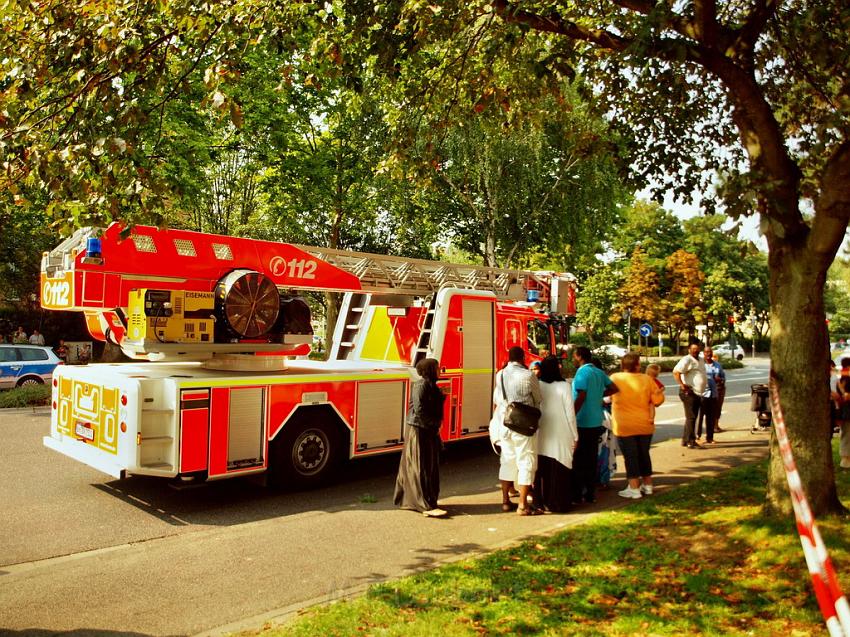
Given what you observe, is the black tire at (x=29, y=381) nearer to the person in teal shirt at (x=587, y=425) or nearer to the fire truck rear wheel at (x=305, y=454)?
the fire truck rear wheel at (x=305, y=454)

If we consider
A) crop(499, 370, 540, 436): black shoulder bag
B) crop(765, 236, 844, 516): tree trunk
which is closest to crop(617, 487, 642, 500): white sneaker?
crop(499, 370, 540, 436): black shoulder bag

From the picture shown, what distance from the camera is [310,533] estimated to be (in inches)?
267

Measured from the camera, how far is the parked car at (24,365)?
18.1 meters

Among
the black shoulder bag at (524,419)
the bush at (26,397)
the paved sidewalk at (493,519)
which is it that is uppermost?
the black shoulder bag at (524,419)

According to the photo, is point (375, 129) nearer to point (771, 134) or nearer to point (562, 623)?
point (771, 134)

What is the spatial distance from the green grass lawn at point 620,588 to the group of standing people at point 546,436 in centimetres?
101

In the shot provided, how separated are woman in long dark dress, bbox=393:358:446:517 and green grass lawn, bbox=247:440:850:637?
159 centimetres

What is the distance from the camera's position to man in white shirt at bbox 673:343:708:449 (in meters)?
11.7

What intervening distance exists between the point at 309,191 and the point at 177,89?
16108 mm

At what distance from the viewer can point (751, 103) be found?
647 cm

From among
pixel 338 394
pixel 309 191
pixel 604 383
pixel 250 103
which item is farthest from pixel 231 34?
pixel 309 191

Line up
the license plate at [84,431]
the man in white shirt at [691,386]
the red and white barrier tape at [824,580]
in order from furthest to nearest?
1. the man in white shirt at [691,386]
2. the license plate at [84,431]
3. the red and white barrier tape at [824,580]

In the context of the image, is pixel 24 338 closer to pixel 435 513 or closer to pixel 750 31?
pixel 435 513

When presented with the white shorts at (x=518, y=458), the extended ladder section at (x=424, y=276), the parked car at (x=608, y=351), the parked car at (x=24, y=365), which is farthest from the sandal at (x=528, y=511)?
the parked car at (x=608, y=351)
